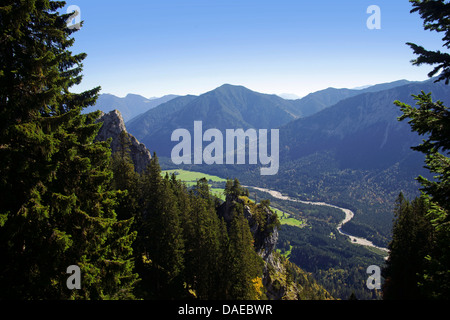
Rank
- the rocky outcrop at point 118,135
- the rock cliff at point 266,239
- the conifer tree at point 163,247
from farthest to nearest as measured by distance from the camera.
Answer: the rocky outcrop at point 118,135
the rock cliff at point 266,239
the conifer tree at point 163,247

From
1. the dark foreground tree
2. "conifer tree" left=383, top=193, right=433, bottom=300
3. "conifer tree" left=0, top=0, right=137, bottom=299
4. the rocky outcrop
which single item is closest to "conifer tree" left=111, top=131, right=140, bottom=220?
"conifer tree" left=0, top=0, right=137, bottom=299

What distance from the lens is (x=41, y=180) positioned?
1191 cm

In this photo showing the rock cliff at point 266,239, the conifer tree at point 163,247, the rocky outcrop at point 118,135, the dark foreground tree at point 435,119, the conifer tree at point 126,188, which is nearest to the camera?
the dark foreground tree at point 435,119

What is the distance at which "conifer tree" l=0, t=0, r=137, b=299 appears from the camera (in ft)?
36.0

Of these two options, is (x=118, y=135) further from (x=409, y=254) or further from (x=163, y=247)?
Answer: (x=409, y=254)

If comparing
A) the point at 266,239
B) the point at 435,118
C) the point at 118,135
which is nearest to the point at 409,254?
the point at 435,118

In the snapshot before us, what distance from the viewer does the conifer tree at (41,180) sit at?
10961 millimetres

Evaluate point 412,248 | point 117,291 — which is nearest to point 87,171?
point 117,291

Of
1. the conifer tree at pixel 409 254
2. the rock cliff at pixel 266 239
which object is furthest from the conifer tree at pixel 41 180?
the rock cliff at pixel 266 239

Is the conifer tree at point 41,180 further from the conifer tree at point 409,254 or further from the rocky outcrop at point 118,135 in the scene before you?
the rocky outcrop at point 118,135

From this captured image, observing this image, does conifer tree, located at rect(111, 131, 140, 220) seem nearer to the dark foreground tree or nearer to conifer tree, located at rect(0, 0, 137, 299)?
conifer tree, located at rect(0, 0, 137, 299)
